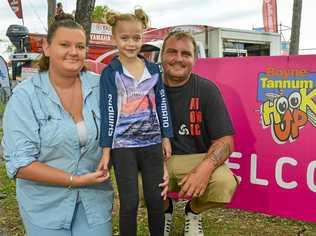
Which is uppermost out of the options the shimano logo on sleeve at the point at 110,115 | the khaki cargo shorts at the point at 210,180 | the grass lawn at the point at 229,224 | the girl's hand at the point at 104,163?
the shimano logo on sleeve at the point at 110,115

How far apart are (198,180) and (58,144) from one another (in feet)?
3.87

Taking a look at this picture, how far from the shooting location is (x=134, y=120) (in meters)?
2.76

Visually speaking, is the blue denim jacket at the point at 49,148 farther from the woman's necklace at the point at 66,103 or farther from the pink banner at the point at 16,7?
the pink banner at the point at 16,7

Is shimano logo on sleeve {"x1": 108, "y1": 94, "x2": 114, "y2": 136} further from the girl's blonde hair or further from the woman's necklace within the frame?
the girl's blonde hair

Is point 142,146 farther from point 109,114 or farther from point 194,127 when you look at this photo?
point 194,127

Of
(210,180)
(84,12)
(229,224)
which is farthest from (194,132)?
(84,12)

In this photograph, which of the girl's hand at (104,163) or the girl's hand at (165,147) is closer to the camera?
the girl's hand at (104,163)

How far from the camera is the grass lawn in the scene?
3992mm

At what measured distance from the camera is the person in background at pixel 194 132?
3.32 m

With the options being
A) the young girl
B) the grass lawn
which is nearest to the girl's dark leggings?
the young girl

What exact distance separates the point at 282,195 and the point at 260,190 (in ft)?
0.64

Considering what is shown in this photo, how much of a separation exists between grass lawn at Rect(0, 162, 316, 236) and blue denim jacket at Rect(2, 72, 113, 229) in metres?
1.56

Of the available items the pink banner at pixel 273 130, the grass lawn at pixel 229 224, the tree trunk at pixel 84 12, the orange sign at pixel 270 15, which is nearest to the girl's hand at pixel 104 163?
the grass lawn at pixel 229 224

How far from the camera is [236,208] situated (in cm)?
421
